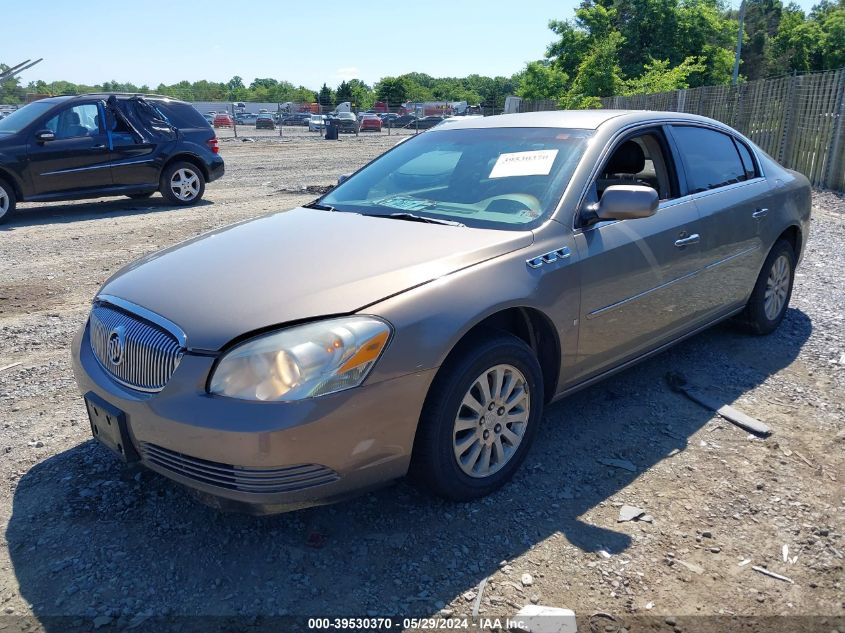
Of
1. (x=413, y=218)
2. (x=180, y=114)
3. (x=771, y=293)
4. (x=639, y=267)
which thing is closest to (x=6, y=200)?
(x=180, y=114)

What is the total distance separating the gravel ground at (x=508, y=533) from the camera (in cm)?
246

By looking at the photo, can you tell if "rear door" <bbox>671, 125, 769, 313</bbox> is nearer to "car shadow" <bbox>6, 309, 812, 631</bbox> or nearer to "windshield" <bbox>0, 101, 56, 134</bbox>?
"car shadow" <bbox>6, 309, 812, 631</bbox>

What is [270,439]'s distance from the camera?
7.68 feet

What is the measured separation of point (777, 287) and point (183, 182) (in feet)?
32.0

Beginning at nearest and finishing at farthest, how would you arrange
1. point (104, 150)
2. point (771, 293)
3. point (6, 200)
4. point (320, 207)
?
point (320, 207), point (771, 293), point (6, 200), point (104, 150)

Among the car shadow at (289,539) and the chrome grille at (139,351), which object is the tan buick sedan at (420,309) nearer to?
the chrome grille at (139,351)

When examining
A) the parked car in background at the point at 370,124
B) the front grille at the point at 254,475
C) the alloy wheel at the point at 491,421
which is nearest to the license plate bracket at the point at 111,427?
the front grille at the point at 254,475

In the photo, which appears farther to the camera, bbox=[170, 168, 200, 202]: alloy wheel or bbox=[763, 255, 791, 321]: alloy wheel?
bbox=[170, 168, 200, 202]: alloy wheel

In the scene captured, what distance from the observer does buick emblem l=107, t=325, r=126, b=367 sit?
2.76 m

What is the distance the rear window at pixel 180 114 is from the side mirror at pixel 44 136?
1.85 metres

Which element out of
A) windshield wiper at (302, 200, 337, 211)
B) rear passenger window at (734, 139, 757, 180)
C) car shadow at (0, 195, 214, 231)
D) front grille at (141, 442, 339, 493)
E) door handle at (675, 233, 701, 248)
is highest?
rear passenger window at (734, 139, 757, 180)

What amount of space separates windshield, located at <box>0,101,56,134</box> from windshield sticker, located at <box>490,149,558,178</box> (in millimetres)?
9205

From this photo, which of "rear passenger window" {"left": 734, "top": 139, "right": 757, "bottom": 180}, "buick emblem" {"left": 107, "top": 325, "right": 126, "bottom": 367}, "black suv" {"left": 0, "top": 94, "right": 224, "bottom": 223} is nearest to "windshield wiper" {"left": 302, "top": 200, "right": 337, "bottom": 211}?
"buick emblem" {"left": 107, "top": 325, "right": 126, "bottom": 367}

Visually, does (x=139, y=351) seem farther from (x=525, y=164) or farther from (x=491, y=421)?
(x=525, y=164)
